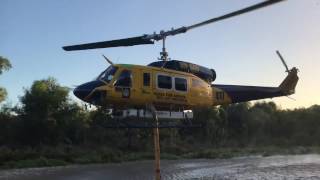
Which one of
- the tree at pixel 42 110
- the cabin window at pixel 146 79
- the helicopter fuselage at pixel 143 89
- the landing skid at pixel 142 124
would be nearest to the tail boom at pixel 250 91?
the helicopter fuselage at pixel 143 89

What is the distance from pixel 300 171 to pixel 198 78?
1757 centimetres

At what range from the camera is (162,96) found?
59.4 feet

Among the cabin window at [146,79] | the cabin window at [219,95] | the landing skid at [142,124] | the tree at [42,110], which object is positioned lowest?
the landing skid at [142,124]

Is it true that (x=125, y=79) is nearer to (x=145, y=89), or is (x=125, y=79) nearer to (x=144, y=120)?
(x=145, y=89)

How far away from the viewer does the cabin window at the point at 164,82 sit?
18.1 meters

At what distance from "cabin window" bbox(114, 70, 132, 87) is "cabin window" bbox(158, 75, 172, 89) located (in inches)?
42.4

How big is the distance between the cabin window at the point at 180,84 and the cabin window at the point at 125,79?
171 cm

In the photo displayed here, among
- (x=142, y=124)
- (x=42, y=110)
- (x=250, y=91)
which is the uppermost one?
(x=42, y=110)

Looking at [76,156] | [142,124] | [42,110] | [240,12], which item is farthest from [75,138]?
[240,12]

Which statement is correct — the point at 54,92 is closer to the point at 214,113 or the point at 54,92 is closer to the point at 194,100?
the point at 214,113

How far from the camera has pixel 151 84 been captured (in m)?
18.0

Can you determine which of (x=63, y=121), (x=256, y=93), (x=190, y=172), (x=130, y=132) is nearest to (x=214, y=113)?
(x=130, y=132)

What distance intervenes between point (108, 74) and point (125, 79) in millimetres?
585

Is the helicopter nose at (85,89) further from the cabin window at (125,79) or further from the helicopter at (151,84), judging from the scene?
the cabin window at (125,79)
